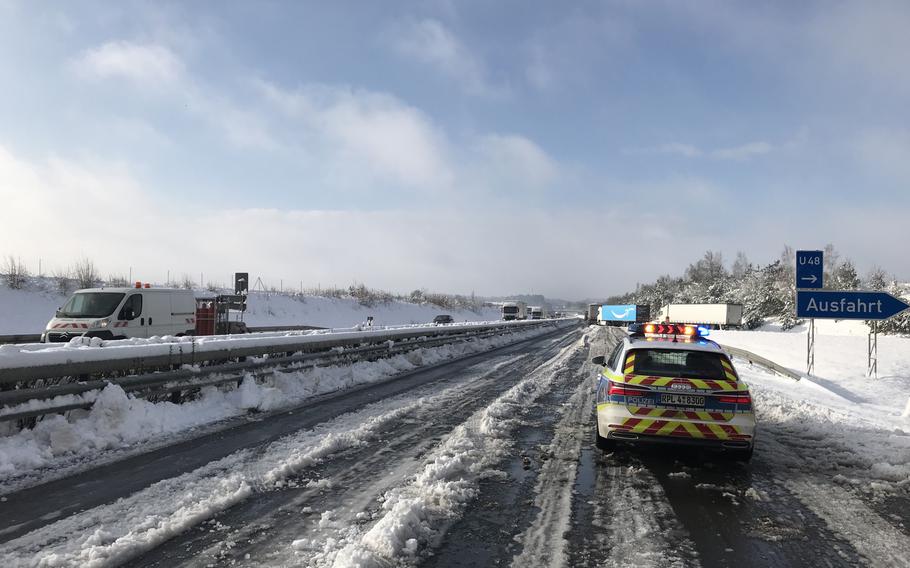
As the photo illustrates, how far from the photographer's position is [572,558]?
12.8 feet

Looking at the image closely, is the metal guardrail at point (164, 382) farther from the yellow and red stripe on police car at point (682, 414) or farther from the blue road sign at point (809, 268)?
the blue road sign at point (809, 268)

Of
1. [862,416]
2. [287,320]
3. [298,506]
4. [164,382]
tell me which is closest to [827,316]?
[862,416]

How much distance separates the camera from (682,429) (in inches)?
251

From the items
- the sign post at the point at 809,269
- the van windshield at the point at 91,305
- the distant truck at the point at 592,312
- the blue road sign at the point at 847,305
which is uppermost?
the sign post at the point at 809,269

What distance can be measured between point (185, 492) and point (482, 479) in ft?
9.51

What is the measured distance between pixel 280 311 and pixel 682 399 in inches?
1870

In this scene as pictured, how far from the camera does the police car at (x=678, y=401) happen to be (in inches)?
250

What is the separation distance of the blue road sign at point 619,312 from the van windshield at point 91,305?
77.2 meters

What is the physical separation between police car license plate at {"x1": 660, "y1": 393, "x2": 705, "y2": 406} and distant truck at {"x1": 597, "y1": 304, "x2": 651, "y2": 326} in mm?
77421

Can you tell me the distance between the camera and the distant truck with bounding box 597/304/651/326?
82562 millimetres

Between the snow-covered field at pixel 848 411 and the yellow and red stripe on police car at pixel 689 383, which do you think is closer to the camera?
the yellow and red stripe on police car at pixel 689 383

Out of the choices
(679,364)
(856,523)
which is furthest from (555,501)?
(679,364)

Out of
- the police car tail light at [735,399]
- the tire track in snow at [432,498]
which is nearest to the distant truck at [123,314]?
the tire track in snow at [432,498]

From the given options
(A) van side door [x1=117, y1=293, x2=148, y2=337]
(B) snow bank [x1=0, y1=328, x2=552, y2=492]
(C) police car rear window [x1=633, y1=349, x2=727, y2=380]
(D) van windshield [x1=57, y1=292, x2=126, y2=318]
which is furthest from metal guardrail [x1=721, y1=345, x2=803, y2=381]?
(D) van windshield [x1=57, y1=292, x2=126, y2=318]
